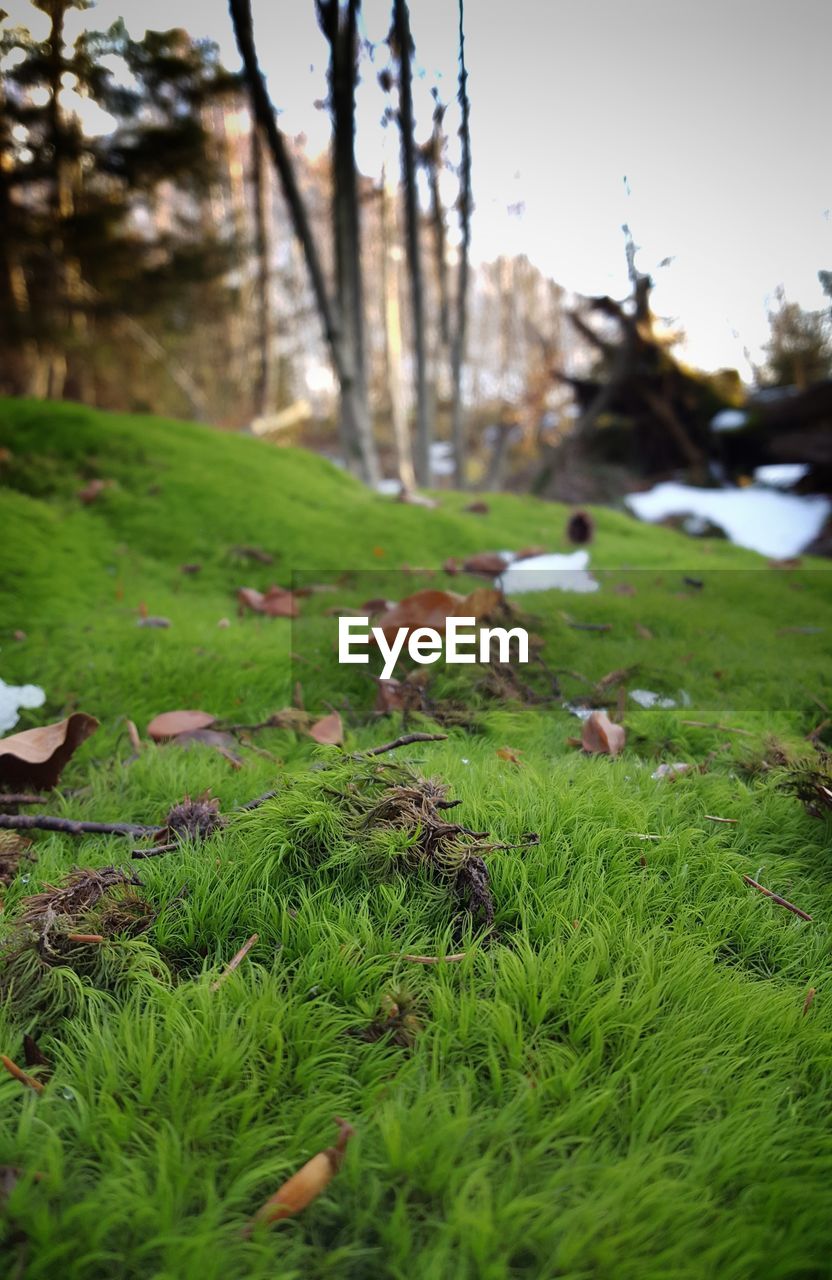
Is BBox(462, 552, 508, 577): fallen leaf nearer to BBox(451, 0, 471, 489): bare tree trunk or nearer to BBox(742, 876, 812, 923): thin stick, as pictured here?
BBox(742, 876, 812, 923): thin stick

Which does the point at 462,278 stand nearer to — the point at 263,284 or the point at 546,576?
the point at 263,284

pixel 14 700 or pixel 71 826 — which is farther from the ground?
pixel 14 700

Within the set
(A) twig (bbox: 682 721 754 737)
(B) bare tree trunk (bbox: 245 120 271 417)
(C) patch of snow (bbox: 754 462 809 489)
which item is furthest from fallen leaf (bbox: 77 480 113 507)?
(C) patch of snow (bbox: 754 462 809 489)

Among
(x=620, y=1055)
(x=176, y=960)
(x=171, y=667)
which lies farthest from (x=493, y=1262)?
(x=171, y=667)

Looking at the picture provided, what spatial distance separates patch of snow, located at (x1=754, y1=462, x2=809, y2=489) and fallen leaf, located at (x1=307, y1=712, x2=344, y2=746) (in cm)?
888

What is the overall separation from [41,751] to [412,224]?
23.3ft

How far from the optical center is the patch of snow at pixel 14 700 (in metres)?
2.13

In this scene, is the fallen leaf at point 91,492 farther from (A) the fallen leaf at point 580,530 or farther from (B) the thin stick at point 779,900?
(B) the thin stick at point 779,900

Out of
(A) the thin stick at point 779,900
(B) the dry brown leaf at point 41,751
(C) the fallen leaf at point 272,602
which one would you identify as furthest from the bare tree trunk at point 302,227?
(A) the thin stick at point 779,900

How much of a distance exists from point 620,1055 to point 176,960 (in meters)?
0.70

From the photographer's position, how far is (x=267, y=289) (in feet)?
35.9

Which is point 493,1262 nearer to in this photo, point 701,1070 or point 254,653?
point 701,1070

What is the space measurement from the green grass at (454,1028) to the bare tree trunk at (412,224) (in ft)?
20.9

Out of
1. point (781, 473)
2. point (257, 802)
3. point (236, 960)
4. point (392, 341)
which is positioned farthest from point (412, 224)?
point (236, 960)
